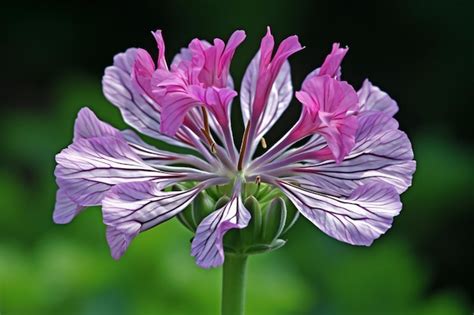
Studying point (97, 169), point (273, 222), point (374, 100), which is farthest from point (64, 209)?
point (374, 100)

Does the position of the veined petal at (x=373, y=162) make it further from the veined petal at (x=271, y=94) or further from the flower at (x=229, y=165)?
the veined petal at (x=271, y=94)

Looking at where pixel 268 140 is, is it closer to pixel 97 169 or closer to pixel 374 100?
pixel 374 100

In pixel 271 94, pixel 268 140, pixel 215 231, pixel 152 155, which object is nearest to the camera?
pixel 215 231

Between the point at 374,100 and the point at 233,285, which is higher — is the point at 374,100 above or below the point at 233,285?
above

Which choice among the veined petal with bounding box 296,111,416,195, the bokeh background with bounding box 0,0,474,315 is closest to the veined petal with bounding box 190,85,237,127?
the veined petal with bounding box 296,111,416,195

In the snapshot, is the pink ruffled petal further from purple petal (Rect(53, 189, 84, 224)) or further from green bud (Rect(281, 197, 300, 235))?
purple petal (Rect(53, 189, 84, 224))
